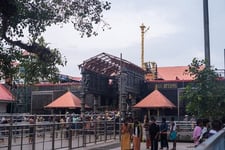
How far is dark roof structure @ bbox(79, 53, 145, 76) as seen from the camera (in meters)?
33.3

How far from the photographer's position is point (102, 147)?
18.9m

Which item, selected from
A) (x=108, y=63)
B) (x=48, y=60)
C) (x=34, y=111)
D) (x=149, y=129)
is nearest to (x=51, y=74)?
(x=48, y=60)

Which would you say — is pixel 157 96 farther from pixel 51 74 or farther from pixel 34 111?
pixel 51 74

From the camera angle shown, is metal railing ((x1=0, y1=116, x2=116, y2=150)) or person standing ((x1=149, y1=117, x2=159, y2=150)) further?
person standing ((x1=149, y1=117, x2=159, y2=150))

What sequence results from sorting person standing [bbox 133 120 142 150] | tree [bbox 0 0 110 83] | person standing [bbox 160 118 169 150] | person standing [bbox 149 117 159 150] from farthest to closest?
person standing [bbox 160 118 169 150]
person standing [bbox 149 117 159 150]
person standing [bbox 133 120 142 150]
tree [bbox 0 0 110 83]

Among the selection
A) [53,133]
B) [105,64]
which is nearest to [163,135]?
[53,133]

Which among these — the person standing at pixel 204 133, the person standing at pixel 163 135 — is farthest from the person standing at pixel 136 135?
the person standing at pixel 204 133

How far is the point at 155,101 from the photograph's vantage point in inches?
1421

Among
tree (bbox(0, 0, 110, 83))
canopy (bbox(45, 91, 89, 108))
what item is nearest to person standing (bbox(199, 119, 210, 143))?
tree (bbox(0, 0, 110, 83))

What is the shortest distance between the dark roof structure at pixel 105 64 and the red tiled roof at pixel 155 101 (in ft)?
9.07

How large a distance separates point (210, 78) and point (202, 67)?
3.47 ft

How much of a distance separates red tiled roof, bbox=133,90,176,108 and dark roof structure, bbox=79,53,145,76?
109 inches

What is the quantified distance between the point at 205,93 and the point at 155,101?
16942mm

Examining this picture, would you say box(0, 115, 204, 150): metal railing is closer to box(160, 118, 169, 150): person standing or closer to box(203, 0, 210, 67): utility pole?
box(160, 118, 169, 150): person standing
